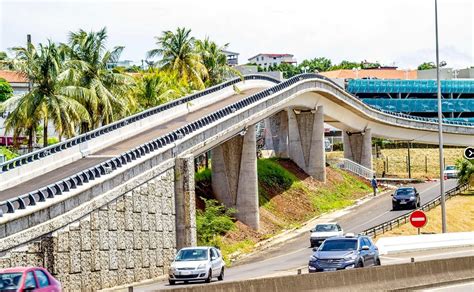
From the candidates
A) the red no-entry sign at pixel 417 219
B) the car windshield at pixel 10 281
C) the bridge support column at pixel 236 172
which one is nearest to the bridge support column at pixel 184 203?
the red no-entry sign at pixel 417 219

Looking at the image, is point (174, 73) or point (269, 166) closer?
point (269, 166)

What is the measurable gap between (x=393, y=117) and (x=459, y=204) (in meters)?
32.5

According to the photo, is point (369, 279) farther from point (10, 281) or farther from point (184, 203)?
point (184, 203)

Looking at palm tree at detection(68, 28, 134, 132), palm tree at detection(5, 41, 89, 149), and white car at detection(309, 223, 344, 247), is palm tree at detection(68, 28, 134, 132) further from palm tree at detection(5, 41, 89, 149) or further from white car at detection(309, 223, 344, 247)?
white car at detection(309, 223, 344, 247)

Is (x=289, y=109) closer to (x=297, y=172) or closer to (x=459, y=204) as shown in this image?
(x=297, y=172)

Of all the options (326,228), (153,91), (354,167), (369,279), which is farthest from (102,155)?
(354,167)

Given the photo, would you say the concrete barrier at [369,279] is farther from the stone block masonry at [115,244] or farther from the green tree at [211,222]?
the green tree at [211,222]

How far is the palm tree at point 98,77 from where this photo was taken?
67.6m

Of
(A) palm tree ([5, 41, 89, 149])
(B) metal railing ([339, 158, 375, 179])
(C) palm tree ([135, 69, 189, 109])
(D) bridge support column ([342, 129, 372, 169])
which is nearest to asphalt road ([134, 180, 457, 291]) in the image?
(B) metal railing ([339, 158, 375, 179])

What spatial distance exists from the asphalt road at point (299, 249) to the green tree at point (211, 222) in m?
3.05

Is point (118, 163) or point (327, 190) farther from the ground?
point (118, 163)

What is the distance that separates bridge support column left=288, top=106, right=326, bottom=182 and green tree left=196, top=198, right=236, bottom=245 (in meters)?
25.0

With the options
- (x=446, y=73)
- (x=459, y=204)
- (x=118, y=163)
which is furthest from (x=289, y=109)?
(x=446, y=73)

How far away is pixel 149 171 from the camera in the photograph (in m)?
47.2
